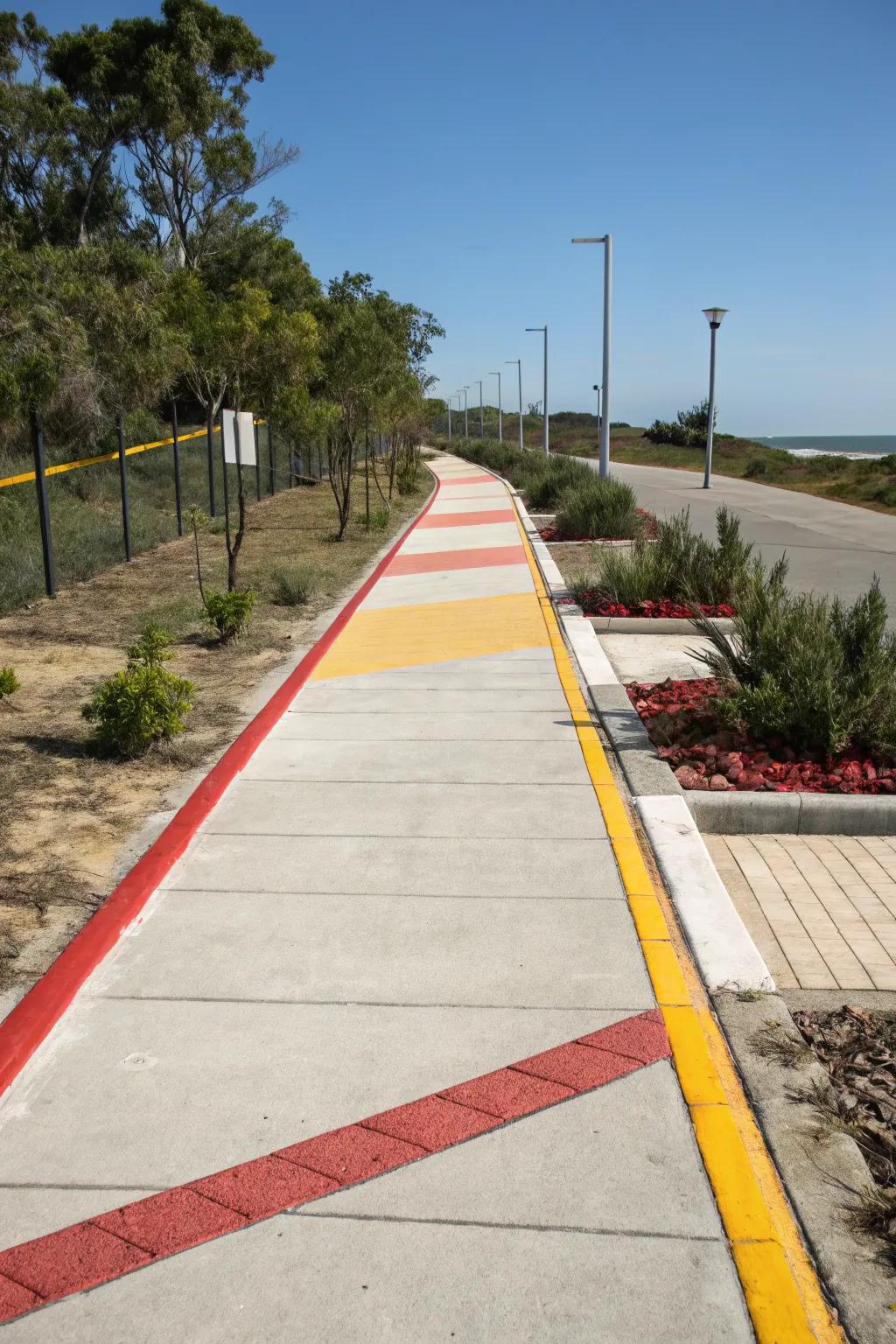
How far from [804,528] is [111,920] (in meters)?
22.1

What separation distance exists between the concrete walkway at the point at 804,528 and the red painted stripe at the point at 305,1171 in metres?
10.1

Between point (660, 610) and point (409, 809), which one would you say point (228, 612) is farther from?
point (409, 809)

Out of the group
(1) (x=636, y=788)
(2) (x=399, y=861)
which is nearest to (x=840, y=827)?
(1) (x=636, y=788)

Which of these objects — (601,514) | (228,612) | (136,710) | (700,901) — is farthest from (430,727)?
(601,514)

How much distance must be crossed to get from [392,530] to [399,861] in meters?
18.0

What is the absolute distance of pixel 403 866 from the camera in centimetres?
528

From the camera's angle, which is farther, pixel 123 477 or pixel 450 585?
pixel 123 477

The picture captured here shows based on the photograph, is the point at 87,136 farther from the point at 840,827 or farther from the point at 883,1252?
the point at 883,1252

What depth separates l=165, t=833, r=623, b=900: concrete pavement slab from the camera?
199 inches

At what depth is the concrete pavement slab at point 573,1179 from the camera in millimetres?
2994

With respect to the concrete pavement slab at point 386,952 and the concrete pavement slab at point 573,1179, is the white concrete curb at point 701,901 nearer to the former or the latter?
the concrete pavement slab at point 386,952

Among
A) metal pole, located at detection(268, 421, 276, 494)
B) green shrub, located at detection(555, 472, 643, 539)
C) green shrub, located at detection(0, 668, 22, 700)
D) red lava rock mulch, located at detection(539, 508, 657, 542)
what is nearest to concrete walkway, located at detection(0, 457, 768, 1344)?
green shrub, located at detection(0, 668, 22, 700)

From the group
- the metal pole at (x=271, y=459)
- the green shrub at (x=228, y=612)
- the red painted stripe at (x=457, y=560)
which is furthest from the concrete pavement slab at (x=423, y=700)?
the metal pole at (x=271, y=459)

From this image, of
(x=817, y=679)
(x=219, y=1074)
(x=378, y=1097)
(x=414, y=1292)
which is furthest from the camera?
(x=817, y=679)
